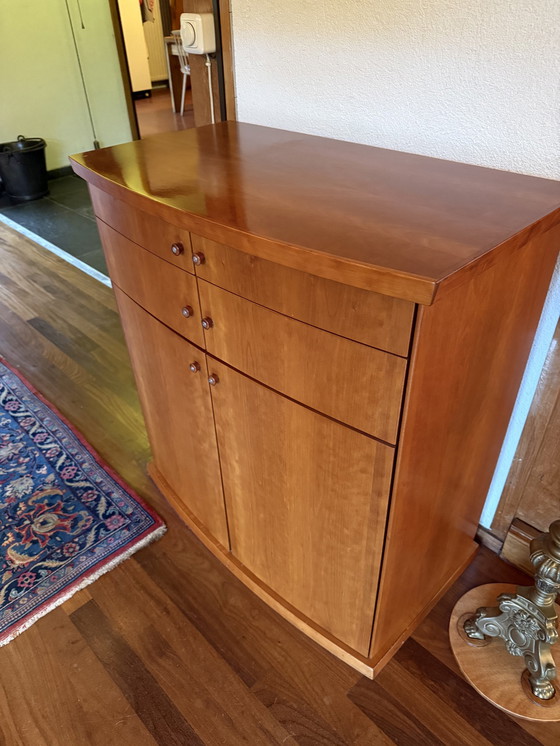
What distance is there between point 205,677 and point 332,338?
848mm

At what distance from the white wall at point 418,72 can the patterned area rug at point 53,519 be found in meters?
1.12

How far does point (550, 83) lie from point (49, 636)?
1.48 m

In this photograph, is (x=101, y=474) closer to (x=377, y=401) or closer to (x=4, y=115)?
(x=377, y=401)

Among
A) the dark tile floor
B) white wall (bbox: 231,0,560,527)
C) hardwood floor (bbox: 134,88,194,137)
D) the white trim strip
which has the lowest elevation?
the white trim strip

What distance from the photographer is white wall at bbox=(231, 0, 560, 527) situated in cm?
84

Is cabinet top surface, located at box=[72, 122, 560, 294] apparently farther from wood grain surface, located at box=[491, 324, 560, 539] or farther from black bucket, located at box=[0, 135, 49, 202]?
black bucket, located at box=[0, 135, 49, 202]

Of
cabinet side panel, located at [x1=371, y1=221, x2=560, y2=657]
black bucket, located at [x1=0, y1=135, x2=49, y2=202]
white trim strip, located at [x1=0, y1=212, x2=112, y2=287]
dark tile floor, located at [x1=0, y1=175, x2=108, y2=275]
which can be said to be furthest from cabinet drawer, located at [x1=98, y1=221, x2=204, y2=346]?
black bucket, located at [x1=0, y1=135, x2=49, y2=202]

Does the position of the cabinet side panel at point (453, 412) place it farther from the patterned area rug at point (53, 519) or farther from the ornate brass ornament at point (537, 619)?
the patterned area rug at point (53, 519)

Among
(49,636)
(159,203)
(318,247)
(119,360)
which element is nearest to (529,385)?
(318,247)

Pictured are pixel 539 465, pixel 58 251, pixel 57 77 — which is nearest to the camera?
pixel 539 465

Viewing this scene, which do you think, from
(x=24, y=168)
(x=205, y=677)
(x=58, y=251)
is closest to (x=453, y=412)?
(x=205, y=677)

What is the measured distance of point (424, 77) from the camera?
3.14ft

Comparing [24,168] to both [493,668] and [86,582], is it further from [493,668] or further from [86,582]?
[493,668]

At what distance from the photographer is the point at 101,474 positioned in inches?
64.9
